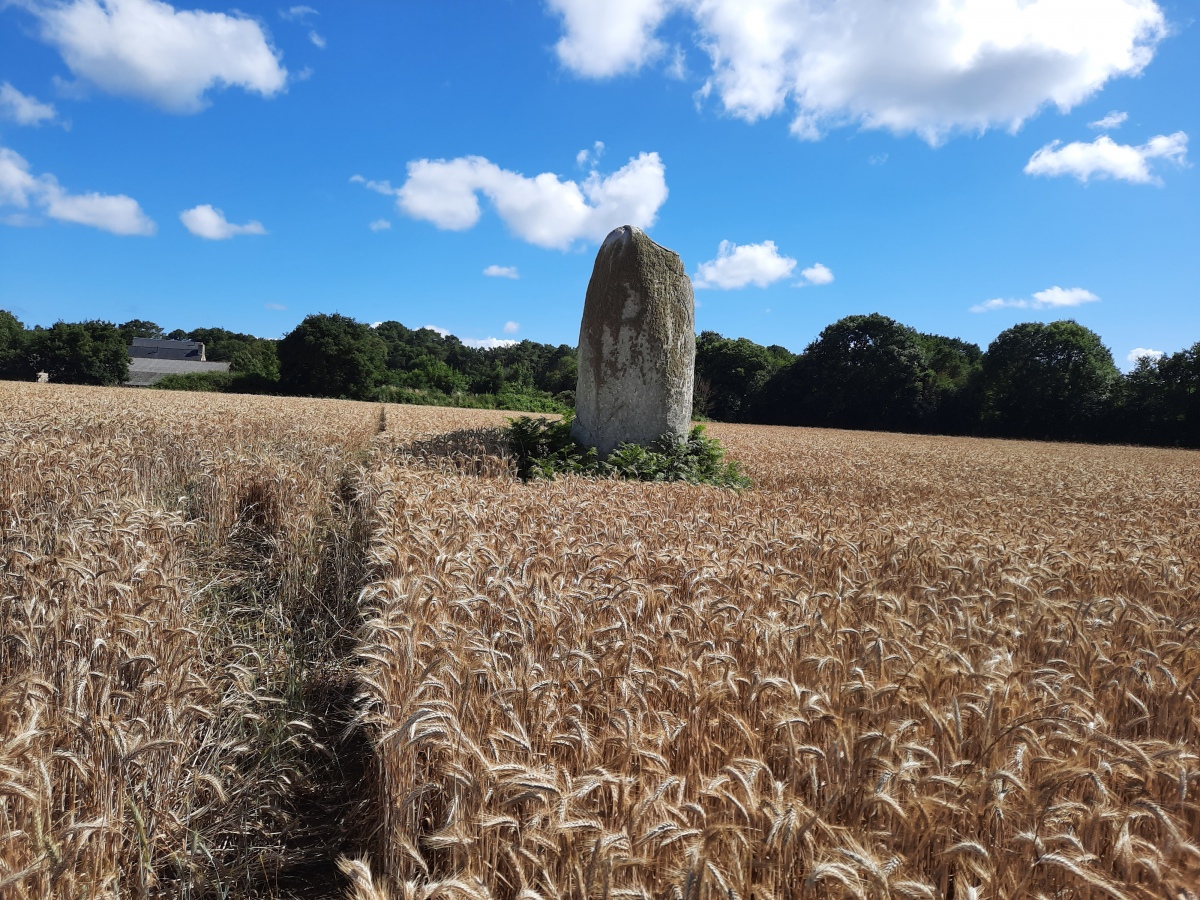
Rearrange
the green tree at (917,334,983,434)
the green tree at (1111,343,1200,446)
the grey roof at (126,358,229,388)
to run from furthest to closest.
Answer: the grey roof at (126,358,229,388) < the green tree at (917,334,983,434) < the green tree at (1111,343,1200,446)

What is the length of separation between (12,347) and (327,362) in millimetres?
43955

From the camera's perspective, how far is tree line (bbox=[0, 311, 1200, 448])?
136ft

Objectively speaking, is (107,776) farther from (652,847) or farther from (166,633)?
(652,847)

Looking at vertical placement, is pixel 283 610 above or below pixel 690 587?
below

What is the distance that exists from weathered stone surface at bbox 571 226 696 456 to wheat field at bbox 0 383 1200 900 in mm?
4603

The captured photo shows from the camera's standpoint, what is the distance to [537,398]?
51.6 meters

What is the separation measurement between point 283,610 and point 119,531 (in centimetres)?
149

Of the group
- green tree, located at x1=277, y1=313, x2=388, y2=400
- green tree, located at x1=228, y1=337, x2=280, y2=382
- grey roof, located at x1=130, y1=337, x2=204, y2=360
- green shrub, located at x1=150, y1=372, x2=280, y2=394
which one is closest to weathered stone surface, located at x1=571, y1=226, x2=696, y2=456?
green tree, located at x1=277, y1=313, x2=388, y2=400

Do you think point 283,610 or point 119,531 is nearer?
point 119,531

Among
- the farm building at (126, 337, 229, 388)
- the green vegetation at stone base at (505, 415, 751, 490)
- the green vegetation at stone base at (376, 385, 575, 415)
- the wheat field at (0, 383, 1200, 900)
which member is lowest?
the wheat field at (0, 383, 1200, 900)

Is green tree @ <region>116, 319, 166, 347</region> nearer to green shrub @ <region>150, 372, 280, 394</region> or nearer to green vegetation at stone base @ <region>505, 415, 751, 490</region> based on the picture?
green shrub @ <region>150, 372, 280, 394</region>

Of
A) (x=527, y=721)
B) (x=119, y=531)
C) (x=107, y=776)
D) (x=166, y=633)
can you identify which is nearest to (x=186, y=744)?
(x=107, y=776)

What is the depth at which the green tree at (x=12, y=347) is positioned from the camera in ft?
200

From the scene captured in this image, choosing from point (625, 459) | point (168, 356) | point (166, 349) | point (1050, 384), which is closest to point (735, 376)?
point (1050, 384)
